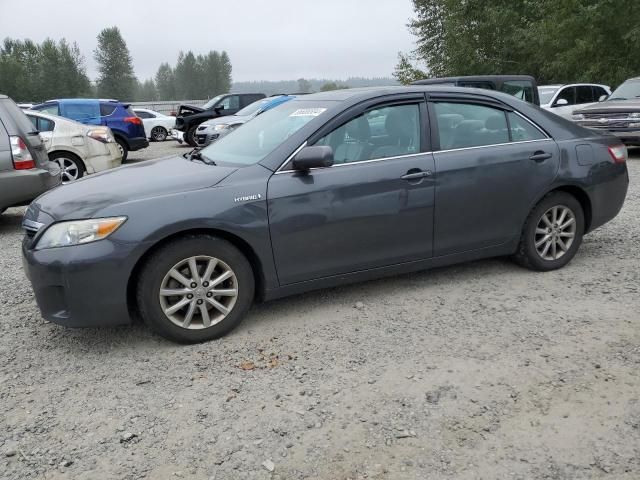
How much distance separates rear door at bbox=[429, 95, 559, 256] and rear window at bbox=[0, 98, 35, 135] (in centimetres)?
501

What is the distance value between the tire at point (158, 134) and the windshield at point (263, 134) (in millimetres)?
20531

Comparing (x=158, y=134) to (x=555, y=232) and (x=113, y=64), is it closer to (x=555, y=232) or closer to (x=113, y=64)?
(x=555, y=232)

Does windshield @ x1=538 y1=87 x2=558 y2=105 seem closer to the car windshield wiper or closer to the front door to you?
the front door

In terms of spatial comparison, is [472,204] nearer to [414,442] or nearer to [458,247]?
[458,247]

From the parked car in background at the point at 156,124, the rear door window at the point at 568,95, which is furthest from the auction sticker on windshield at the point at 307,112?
the parked car in background at the point at 156,124

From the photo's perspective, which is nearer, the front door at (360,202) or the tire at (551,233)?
the front door at (360,202)

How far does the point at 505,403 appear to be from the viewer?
2.85 metres

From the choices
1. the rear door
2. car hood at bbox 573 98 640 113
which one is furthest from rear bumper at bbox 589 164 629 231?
car hood at bbox 573 98 640 113

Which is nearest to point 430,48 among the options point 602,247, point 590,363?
point 602,247

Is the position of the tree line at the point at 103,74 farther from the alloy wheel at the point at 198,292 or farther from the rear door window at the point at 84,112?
the alloy wheel at the point at 198,292

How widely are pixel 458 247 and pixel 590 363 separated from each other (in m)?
1.38

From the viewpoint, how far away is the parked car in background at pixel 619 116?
11336 millimetres

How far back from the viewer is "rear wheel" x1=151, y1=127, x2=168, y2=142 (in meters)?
24.1

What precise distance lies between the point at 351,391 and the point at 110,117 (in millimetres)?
13265
